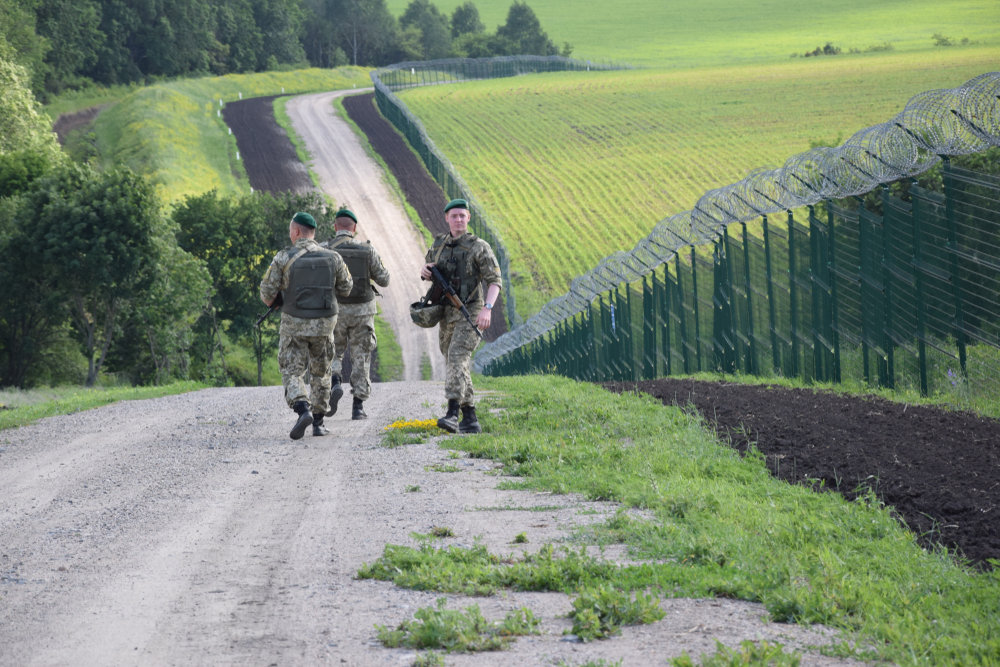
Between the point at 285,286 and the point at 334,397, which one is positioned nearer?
the point at 285,286

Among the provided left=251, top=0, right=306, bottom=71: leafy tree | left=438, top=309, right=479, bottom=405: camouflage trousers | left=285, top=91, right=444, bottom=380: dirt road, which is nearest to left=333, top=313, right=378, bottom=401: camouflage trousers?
left=438, top=309, right=479, bottom=405: camouflage trousers

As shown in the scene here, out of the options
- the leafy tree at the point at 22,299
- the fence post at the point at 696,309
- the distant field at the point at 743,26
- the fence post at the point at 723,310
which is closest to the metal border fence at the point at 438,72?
the distant field at the point at 743,26

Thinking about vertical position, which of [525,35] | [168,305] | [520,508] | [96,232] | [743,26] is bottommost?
[520,508]

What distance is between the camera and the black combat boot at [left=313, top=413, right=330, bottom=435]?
11.9m

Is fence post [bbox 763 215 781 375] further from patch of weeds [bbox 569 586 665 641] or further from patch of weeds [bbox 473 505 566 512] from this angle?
patch of weeds [bbox 569 586 665 641]

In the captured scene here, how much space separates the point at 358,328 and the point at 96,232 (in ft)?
101

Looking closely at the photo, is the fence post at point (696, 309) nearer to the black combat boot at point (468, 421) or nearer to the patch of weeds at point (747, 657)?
the black combat boot at point (468, 421)

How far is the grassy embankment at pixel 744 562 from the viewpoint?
4.80 metres

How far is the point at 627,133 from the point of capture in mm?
85438

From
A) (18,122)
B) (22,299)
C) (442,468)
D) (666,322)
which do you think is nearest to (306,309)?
(442,468)

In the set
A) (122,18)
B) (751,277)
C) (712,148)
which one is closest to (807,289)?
(751,277)

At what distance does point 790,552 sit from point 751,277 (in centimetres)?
1084

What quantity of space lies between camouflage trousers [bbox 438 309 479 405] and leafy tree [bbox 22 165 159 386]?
31.7 metres

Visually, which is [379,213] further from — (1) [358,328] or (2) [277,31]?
(2) [277,31]
